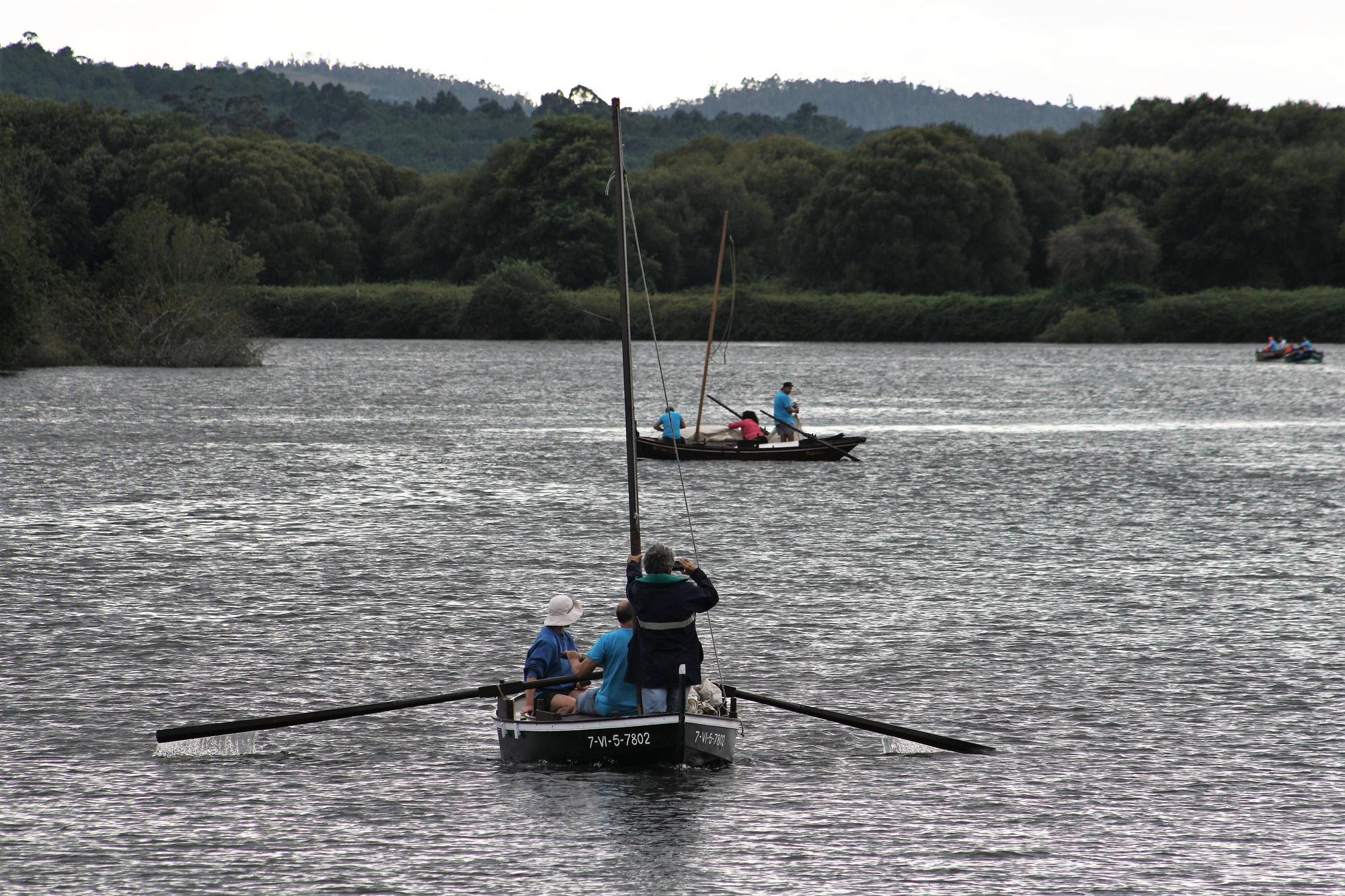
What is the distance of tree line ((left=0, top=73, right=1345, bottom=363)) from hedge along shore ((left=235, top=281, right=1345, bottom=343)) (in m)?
2.78

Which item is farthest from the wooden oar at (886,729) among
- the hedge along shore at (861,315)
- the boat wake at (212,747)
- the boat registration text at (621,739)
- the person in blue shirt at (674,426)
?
the hedge along shore at (861,315)

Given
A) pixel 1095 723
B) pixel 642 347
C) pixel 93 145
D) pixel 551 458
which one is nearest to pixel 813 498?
pixel 551 458

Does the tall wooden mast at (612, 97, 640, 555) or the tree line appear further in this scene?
the tree line

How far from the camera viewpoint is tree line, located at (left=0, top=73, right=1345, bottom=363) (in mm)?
150500

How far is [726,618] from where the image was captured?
87.7 feet

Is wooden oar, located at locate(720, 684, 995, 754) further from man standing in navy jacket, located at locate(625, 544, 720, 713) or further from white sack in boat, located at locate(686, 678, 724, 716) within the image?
man standing in navy jacket, located at locate(625, 544, 720, 713)

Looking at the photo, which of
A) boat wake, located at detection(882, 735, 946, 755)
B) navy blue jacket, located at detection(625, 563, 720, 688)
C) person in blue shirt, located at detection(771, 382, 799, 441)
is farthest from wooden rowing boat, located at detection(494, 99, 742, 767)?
person in blue shirt, located at detection(771, 382, 799, 441)

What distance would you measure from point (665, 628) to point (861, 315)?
141163 mm

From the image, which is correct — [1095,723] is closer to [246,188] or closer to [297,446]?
[297,446]

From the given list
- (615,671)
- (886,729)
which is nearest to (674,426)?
(886,729)

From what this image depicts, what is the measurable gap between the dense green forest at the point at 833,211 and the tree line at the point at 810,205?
235 millimetres

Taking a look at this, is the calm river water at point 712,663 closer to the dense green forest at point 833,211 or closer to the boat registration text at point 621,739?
the boat registration text at point 621,739

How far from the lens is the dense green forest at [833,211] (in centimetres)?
15025

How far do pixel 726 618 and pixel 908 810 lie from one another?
34.3 feet
